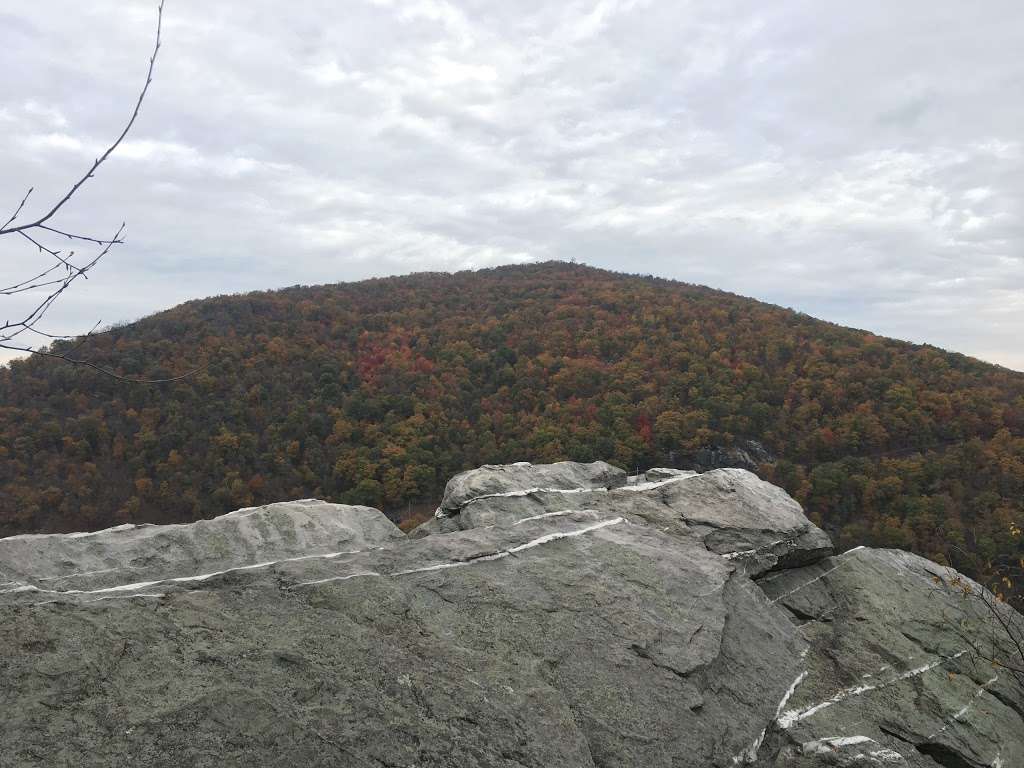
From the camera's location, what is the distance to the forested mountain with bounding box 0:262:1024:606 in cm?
2777

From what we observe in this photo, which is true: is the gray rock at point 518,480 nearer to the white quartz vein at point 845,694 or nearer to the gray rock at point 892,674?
the gray rock at point 892,674

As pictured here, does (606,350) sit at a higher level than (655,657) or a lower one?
higher

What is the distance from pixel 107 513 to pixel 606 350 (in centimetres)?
3200

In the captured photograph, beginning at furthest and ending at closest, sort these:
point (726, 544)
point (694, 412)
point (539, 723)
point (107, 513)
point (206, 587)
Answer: point (694, 412) < point (107, 513) < point (726, 544) < point (206, 587) < point (539, 723)

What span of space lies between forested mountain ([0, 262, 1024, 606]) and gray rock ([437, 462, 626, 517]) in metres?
16.8

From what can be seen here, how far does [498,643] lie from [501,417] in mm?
30600

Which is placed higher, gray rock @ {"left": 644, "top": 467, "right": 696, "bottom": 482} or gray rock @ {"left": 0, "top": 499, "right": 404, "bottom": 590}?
gray rock @ {"left": 644, "top": 467, "right": 696, "bottom": 482}

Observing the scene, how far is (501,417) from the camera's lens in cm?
3675

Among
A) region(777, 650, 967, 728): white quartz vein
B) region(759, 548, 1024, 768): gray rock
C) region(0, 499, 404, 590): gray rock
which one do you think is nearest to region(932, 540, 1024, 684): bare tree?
region(759, 548, 1024, 768): gray rock

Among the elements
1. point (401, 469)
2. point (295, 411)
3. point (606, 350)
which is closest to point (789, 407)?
point (606, 350)

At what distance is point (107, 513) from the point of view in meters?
28.6

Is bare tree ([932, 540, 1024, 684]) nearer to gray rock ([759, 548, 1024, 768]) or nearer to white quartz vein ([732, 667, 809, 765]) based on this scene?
gray rock ([759, 548, 1024, 768])

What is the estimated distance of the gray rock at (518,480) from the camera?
9188mm

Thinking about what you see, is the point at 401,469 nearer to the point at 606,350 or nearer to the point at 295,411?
the point at 295,411
